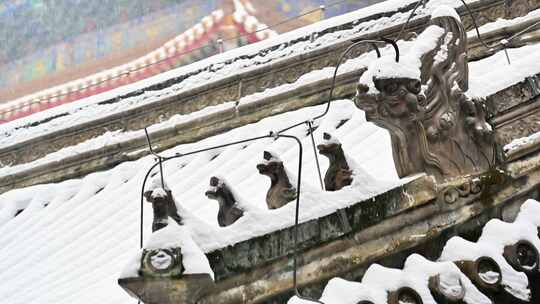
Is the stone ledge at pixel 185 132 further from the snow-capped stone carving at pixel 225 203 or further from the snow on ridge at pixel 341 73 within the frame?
the snow-capped stone carving at pixel 225 203

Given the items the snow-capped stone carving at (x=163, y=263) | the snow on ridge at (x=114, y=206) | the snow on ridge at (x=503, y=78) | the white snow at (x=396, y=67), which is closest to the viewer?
the snow-capped stone carving at (x=163, y=263)

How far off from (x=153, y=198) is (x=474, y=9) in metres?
5.71

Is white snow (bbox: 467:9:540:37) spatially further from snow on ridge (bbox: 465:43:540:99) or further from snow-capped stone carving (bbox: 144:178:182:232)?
snow-capped stone carving (bbox: 144:178:182:232)

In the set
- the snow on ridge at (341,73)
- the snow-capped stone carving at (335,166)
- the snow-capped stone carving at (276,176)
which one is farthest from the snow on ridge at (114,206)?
the snow-capped stone carving at (335,166)

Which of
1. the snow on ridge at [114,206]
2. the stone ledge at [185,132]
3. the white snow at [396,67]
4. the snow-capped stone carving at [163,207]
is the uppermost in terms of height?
the stone ledge at [185,132]

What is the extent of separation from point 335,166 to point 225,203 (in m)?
0.58

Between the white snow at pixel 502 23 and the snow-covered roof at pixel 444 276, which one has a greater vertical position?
the white snow at pixel 502 23

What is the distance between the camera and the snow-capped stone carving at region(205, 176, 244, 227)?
16.0 ft

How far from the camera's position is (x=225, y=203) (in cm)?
496

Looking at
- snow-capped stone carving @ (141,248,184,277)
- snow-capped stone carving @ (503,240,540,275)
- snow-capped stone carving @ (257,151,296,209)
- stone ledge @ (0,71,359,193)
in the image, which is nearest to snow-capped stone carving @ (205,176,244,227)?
snow-capped stone carving @ (257,151,296,209)

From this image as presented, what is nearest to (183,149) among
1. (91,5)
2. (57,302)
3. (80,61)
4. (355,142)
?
(355,142)

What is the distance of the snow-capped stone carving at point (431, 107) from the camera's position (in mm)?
4852

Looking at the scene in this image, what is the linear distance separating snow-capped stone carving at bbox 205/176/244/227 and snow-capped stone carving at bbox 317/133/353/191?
19.1 inches

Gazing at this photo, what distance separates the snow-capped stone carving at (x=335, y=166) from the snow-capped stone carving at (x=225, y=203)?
0.49 metres
